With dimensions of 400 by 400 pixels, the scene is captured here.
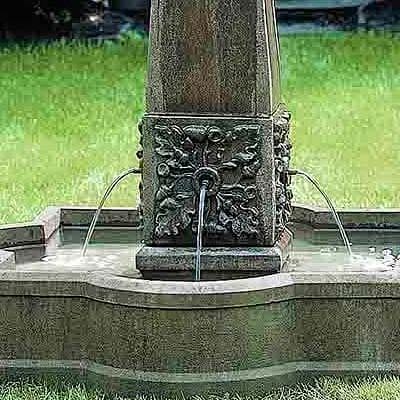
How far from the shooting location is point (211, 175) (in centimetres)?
738

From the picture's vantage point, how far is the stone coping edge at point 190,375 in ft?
22.0

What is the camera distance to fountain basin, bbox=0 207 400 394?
670 centimetres

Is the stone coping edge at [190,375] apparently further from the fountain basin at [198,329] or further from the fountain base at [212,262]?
the fountain base at [212,262]

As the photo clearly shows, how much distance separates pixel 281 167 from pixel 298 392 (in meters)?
1.59

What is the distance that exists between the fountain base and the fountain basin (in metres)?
0.54

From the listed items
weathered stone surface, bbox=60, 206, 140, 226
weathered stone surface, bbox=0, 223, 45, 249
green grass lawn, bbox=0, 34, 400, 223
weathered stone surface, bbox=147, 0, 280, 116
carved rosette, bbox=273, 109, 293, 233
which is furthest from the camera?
green grass lawn, bbox=0, 34, 400, 223

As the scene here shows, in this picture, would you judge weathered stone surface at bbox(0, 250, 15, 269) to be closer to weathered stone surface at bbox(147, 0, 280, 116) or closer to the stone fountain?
the stone fountain

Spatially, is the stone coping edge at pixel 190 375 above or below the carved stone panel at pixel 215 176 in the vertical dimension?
below

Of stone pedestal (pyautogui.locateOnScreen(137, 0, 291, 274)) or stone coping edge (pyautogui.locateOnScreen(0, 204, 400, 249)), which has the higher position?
stone pedestal (pyautogui.locateOnScreen(137, 0, 291, 274))

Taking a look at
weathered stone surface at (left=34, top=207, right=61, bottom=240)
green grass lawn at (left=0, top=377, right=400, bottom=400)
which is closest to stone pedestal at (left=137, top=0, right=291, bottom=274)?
green grass lawn at (left=0, top=377, right=400, bottom=400)

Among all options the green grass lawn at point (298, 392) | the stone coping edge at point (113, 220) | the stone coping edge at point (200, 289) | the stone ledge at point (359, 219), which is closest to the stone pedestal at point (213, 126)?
the stone coping edge at point (200, 289)

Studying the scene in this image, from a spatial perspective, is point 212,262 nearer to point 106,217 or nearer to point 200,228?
point 200,228

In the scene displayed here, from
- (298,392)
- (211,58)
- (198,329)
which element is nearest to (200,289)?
(198,329)

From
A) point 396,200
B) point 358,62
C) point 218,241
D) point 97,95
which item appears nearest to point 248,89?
point 218,241
